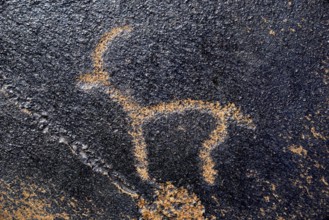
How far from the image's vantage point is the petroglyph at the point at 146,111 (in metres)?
1.68

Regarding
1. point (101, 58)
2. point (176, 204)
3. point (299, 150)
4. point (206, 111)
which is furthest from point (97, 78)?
point (299, 150)

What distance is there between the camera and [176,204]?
1.72 meters

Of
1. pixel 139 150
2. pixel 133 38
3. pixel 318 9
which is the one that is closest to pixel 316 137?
pixel 318 9

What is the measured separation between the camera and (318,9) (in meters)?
1.65

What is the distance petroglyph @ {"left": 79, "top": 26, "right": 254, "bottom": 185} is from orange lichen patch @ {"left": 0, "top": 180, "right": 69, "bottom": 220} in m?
0.49

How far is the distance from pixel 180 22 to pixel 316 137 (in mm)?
815

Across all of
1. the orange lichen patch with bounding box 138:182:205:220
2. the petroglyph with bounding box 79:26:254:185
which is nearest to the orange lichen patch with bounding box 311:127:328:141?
the petroglyph with bounding box 79:26:254:185

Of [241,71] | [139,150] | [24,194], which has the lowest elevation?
[24,194]

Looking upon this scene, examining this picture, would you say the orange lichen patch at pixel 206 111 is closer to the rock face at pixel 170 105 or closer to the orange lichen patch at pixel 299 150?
the rock face at pixel 170 105

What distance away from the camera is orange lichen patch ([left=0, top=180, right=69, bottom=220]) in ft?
5.82

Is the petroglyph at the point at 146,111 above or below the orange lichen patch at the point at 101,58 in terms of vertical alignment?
below

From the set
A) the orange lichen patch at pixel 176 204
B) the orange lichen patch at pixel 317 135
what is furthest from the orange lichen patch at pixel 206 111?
the orange lichen patch at pixel 317 135

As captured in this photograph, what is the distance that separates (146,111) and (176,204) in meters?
0.46

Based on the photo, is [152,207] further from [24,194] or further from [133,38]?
[133,38]
